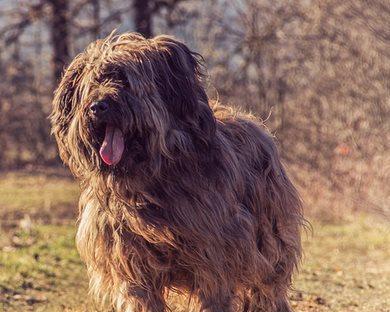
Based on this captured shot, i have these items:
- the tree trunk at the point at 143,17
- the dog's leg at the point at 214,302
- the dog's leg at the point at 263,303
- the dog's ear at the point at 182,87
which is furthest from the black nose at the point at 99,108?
the tree trunk at the point at 143,17

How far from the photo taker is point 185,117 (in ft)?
15.4

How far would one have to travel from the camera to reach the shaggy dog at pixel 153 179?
14.8 ft

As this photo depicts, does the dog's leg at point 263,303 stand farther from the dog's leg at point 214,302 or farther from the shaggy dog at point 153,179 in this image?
the dog's leg at point 214,302

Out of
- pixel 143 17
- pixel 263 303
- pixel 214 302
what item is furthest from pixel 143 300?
pixel 143 17

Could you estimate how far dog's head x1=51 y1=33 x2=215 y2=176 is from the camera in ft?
14.6

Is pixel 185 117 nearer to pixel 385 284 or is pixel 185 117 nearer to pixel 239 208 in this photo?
pixel 239 208

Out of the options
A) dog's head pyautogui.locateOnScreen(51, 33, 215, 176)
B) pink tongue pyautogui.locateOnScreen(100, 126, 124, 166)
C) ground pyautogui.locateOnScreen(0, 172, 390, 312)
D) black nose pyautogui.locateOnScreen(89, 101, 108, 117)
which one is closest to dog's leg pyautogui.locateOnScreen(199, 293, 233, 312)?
ground pyautogui.locateOnScreen(0, 172, 390, 312)

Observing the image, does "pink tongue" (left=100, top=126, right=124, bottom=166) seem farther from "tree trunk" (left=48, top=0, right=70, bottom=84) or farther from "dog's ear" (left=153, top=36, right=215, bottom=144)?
"tree trunk" (left=48, top=0, right=70, bottom=84)

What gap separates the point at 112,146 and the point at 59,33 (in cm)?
1354

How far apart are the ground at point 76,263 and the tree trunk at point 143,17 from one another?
3.38m

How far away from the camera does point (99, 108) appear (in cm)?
438

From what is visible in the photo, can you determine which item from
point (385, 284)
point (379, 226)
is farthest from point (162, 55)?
point (379, 226)

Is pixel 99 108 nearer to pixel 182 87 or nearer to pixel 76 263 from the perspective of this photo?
pixel 182 87

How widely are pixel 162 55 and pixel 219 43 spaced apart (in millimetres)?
11133
